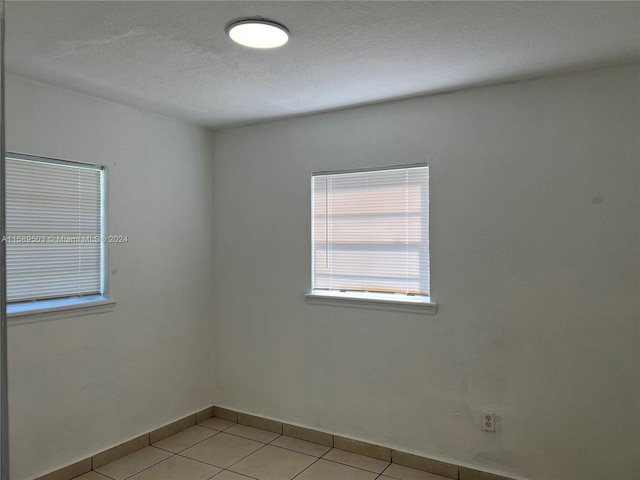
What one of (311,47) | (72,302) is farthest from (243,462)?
(311,47)

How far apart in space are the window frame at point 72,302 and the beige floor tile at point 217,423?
1.30 meters

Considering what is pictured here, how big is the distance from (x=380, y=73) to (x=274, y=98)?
2.58ft

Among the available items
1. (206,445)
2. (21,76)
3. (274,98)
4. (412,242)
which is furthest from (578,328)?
(21,76)

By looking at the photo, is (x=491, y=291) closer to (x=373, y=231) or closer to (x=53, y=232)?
(x=373, y=231)

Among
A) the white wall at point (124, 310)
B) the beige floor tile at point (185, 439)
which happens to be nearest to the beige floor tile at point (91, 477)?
the white wall at point (124, 310)

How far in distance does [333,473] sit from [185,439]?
121 cm

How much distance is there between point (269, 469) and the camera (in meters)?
2.92

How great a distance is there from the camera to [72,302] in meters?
2.86

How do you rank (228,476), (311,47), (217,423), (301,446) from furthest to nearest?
(217,423) → (301,446) → (228,476) → (311,47)

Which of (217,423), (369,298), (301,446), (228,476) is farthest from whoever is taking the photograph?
(217,423)

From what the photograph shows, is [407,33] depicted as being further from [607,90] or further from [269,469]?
[269,469]

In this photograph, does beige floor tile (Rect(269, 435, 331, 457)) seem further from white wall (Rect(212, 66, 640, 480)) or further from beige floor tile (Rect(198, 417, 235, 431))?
beige floor tile (Rect(198, 417, 235, 431))

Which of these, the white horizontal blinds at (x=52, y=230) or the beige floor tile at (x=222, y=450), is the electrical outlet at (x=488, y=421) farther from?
the white horizontal blinds at (x=52, y=230)

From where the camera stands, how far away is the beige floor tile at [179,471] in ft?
9.20
